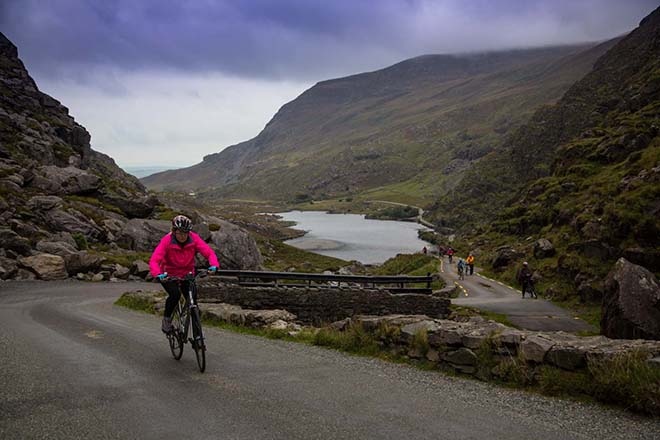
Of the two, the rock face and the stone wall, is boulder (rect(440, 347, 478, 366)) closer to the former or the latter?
the rock face

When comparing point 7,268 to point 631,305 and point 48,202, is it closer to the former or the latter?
point 48,202

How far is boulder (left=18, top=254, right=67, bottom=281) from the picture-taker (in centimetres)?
2455

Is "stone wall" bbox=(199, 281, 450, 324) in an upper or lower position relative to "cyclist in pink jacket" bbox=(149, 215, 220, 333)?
lower

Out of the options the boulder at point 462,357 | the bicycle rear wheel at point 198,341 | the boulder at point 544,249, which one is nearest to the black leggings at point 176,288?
the bicycle rear wheel at point 198,341

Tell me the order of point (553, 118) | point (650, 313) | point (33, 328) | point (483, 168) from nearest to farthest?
1. point (33, 328)
2. point (650, 313)
3. point (553, 118)
4. point (483, 168)

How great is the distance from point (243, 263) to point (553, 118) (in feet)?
309

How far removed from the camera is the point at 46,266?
24.9 meters

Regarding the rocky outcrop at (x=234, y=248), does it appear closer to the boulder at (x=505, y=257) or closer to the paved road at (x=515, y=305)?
the paved road at (x=515, y=305)

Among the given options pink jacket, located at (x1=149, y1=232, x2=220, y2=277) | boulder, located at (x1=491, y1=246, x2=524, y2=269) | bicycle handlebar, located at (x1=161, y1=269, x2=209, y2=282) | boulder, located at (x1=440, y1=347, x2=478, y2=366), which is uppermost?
pink jacket, located at (x1=149, y1=232, x2=220, y2=277)

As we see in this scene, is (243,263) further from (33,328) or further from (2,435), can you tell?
(2,435)

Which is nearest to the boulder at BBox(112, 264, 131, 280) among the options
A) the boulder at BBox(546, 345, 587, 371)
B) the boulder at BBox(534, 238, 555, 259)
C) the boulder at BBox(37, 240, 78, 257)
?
the boulder at BBox(37, 240, 78, 257)

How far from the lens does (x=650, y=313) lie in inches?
649

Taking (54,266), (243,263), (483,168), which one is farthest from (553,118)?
(54,266)

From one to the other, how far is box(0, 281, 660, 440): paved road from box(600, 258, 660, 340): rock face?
1218 centimetres
